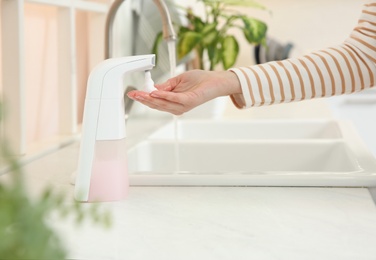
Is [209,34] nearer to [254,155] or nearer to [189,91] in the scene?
[254,155]

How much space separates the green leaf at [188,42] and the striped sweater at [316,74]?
3.76ft

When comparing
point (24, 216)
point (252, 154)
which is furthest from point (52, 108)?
point (24, 216)

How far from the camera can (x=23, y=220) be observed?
0.64 ft

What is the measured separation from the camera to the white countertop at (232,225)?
0.68m

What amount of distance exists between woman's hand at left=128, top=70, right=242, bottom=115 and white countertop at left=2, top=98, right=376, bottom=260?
0.14m

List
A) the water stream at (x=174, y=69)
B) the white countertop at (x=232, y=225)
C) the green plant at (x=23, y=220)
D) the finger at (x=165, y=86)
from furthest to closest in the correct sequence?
1. the water stream at (x=174, y=69)
2. the finger at (x=165, y=86)
3. the white countertop at (x=232, y=225)
4. the green plant at (x=23, y=220)

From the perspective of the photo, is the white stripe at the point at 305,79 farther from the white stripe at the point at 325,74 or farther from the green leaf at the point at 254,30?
the green leaf at the point at 254,30

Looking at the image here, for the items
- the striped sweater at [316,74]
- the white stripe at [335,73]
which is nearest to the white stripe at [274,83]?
the striped sweater at [316,74]

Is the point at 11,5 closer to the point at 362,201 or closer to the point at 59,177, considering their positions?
the point at 59,177

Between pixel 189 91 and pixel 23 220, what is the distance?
3.00ft

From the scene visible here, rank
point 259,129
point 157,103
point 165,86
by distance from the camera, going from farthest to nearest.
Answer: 1. point 259,129
2. point 165,86
3. point 157,103

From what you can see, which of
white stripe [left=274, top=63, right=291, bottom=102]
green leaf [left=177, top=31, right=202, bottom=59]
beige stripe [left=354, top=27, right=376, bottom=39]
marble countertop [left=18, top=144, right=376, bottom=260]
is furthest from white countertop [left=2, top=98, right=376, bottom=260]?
green leaf [left=177, top=31, right=202, bottom=59]

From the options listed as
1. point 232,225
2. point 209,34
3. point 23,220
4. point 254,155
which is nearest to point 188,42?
point 209,34

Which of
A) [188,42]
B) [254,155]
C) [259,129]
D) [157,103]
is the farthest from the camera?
[188,42]
